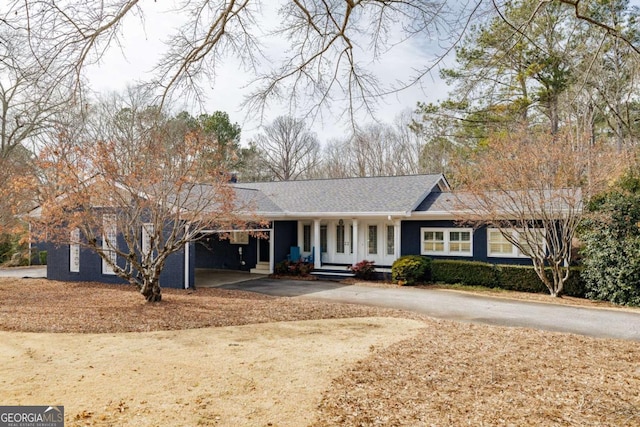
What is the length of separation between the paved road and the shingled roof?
353 cm

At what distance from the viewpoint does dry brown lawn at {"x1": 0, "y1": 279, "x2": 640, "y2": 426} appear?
4.73m

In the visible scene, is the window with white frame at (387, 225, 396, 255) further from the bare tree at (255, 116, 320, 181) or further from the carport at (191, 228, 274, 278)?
the bare tree at (255, 116, 320, 181)

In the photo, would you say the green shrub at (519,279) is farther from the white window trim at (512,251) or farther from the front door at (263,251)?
the front door at (263,251)

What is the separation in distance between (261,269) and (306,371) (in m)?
13.7

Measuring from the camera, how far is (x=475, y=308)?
11602 millimetres

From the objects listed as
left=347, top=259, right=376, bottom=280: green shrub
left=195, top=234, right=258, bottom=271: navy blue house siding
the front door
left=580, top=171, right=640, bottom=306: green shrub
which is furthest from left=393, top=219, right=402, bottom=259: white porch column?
left=195, top=234, right=258, bottom=271: navy blue house siding

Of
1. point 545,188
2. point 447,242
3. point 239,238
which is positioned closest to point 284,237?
point 239,238

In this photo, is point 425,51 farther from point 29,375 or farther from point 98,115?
point 98,115

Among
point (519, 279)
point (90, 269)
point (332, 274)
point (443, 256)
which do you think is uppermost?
point (443, 256)

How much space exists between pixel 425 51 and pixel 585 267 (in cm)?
1124

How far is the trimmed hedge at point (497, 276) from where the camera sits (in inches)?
534

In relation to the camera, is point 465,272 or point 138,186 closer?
point 138,186

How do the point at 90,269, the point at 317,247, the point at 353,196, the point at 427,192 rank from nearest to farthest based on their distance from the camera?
the point at 90,269 < the point at 427,192 < the point at 317,247 < the point at 353,196

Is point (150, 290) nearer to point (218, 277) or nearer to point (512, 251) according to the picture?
point (218, 277)
